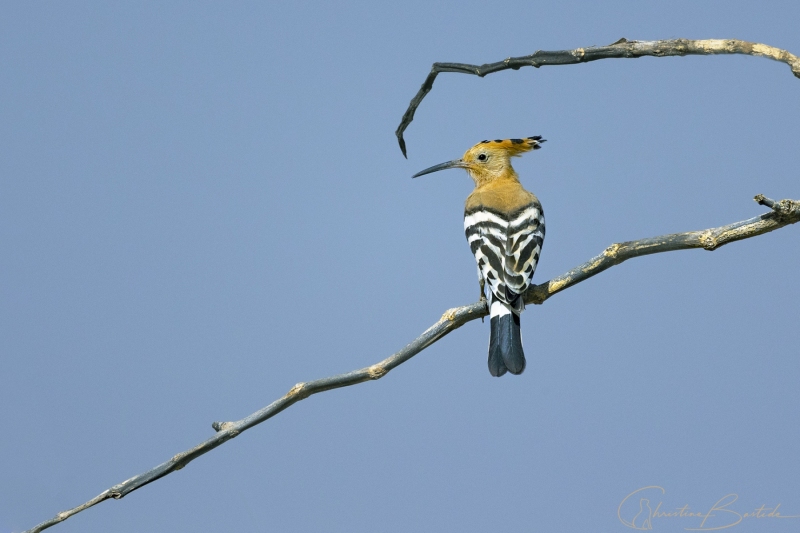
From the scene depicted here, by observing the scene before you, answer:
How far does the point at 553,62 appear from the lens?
188cm

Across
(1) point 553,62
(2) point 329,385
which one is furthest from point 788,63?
(2) point 329,385

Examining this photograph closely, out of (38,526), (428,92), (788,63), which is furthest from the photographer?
(428,92)

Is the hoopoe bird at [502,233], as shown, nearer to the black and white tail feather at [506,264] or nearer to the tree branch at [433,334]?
the black and white tail feather at [506,264]

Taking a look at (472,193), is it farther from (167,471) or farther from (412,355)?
(167,471)

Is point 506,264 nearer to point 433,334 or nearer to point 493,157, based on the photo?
point 433,334

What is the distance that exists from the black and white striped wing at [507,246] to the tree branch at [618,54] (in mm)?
429

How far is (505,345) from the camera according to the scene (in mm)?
2150

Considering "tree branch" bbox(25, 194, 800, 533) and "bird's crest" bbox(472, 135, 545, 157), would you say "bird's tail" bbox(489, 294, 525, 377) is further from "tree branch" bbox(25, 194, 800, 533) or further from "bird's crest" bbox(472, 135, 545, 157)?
"bird's crest" bbox(472, 135, 545, 157)

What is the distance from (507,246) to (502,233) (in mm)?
81

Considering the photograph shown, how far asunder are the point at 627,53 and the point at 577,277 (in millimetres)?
521

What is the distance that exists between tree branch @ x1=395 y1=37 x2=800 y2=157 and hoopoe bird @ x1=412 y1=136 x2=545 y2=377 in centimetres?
44

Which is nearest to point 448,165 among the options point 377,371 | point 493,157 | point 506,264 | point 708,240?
point 493,157

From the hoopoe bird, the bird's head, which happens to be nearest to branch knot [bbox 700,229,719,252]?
the hoopoe bird

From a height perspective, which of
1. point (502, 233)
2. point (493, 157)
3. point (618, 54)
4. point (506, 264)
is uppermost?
point (493, 157)
